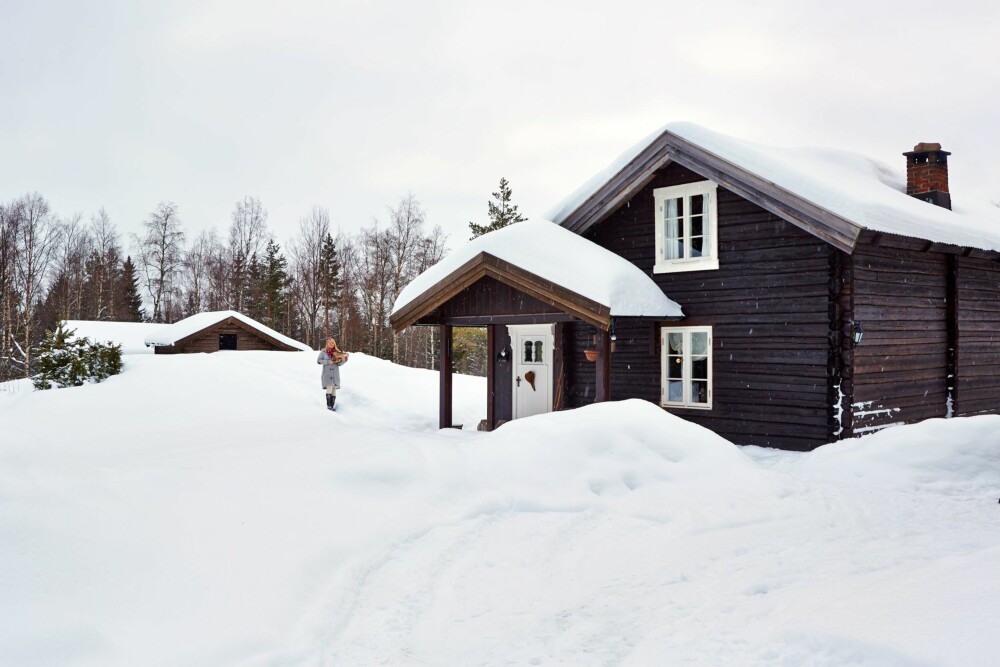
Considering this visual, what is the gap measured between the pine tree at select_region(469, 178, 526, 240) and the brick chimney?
881 inches

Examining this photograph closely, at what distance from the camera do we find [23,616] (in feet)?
11.4

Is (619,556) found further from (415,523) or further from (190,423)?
(190,423)

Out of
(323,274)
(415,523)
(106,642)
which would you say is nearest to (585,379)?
(415,523)

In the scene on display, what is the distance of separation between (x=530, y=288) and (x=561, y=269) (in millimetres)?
611

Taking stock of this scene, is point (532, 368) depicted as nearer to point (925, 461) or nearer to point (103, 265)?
point (925, 461)

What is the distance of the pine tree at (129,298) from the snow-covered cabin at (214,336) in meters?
15.2

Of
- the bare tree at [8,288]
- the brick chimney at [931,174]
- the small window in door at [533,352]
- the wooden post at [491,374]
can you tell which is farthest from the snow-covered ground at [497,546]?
the bare tree at [8,288]

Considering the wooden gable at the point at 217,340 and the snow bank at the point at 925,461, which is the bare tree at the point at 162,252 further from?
the snow bank at the point at 925,461

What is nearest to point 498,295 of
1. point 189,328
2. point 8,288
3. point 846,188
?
point 846,188

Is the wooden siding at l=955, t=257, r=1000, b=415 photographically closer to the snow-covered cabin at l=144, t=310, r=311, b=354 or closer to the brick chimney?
the brick chimney

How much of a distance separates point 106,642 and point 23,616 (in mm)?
428

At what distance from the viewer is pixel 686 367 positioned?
1243 cm

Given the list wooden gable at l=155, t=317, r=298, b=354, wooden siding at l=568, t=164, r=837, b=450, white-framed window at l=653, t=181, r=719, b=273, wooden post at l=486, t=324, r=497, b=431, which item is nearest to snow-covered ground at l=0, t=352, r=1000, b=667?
wooden siding at l=568, t=164, r=837, b=450

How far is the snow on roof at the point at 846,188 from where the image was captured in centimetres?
1032
